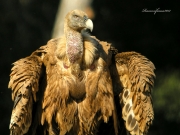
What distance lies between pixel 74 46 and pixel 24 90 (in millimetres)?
679

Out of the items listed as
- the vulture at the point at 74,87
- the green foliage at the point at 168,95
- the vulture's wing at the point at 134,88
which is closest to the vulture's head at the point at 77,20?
the vulture at the point at 74,87

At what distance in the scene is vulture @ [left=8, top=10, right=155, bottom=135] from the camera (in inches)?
287

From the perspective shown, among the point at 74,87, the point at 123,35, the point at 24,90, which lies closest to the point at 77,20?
the point at 74,87

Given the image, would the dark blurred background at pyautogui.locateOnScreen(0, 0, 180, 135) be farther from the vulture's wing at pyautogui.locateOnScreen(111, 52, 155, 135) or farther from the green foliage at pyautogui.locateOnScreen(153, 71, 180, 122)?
the vulture's wing at pyautogui.locateOnScreen(111, 52, 155, 135)

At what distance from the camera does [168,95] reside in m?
10.7

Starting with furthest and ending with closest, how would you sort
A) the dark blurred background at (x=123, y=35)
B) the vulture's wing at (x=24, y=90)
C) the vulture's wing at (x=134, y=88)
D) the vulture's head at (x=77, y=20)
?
the dark blurred background at (x=123, y=35) < the vulture's wing at (x=134, y=88) < the vulture's head at (x=77, y=20) < the vulture's wing at (x=24, y=90)

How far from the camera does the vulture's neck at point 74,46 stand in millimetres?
7297

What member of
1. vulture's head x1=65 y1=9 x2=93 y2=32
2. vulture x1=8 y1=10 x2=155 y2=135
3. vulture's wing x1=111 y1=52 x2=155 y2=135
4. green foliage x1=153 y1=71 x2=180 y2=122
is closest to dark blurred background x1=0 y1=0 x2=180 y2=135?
green foliage x1=153 y1=71 x2=180 y2=122

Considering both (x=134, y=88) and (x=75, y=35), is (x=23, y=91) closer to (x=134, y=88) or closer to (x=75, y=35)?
(x=75, y=35)

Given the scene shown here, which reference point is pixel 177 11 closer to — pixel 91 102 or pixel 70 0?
pixel 70 0

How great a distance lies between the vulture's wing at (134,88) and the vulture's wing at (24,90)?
90 centimetres

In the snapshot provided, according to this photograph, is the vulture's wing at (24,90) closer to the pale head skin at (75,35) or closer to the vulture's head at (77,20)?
the pale head skin at (75,35)

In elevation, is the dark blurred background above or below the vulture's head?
below

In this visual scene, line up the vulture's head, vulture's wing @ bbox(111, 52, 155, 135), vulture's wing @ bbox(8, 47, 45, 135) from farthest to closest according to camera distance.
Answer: vulture's wing @ bbox(111, 52, 155, 135) → the vulture's head → vulture's wing @ bbox(8, 47, 45, 135)
